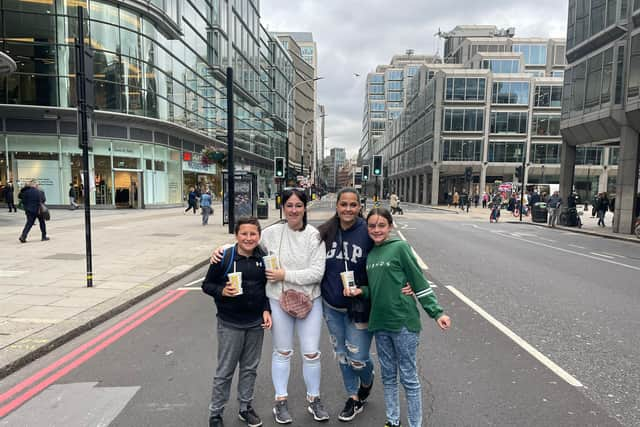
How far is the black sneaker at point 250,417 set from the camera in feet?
9.25

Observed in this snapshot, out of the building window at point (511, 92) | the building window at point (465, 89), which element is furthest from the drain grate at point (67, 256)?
the building window at point (511, 92)

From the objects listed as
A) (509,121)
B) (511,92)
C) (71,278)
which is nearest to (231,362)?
(71,278)

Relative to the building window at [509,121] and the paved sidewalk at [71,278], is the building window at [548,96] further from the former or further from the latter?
the paved sidewalk at [71,278]

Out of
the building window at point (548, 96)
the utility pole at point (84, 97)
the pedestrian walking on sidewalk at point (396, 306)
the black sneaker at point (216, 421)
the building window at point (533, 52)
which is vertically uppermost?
the building window at point (533, 52)

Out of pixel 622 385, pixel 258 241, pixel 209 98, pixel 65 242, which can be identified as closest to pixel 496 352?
pixel 622 385

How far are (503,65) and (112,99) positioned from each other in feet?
174

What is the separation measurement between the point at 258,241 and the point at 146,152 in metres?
26.7

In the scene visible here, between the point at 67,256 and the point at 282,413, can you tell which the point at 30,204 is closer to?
the point at 67,256

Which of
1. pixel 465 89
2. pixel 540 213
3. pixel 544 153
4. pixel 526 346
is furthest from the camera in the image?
pixel 544 153

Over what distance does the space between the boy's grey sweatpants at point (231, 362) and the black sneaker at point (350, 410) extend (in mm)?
735

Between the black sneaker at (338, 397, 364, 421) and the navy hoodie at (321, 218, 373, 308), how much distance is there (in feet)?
2.71

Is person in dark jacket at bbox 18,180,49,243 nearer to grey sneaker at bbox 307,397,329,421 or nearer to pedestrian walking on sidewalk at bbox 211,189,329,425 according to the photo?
pedestrian walking on sidewalk at bbox 211,189,329,425

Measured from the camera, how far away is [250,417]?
9.32 ft

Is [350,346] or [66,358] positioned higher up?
[350,346]
